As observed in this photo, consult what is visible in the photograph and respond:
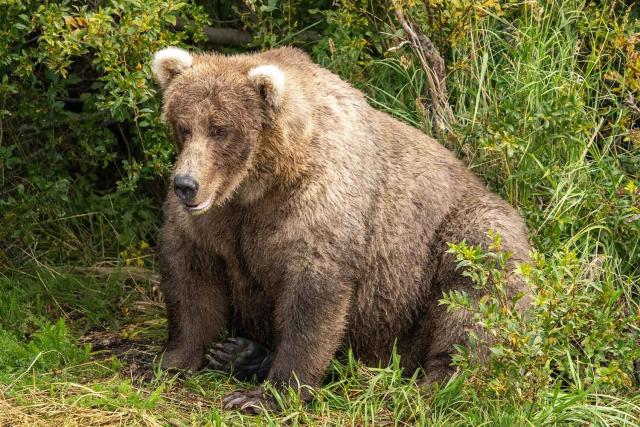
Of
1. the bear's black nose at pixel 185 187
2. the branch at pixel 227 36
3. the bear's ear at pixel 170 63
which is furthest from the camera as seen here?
the branch at pixel 227 36

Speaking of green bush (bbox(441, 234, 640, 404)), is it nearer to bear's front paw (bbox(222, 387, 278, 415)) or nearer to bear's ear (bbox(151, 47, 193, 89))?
bear's front paw (bbox(222, 387, 278, 415))

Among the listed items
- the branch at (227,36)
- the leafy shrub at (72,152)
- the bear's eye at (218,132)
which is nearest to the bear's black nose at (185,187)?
the bear's eye at (218,132)

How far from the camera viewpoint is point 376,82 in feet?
26.6

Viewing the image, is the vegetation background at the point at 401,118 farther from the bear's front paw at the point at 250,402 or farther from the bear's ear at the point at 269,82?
the bear's ear at the point at 269,82

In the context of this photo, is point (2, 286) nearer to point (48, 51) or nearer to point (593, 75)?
→ point (48, 51)

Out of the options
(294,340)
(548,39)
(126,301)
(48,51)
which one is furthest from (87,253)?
(548,39)

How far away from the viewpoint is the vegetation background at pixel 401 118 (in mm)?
5828

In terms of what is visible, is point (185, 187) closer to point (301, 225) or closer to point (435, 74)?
point (301, 225)

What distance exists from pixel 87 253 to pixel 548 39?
3738 millimetres

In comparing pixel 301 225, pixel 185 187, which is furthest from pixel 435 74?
pixel 185 187

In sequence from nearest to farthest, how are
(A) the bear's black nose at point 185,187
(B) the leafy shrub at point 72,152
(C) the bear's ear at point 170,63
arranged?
(A) the bear's black nose at point 185,187
(C) the bear's ear at point 170,63
(B) the leafy shrub at point 72,152

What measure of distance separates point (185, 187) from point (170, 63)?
0.80 meters

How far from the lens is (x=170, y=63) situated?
6129 millimetres

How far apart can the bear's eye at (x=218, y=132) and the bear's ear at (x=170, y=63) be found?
483mm
